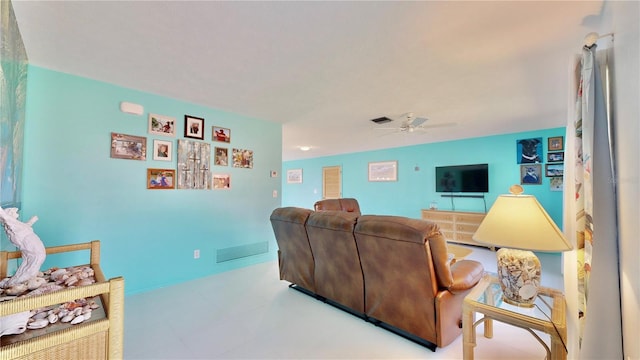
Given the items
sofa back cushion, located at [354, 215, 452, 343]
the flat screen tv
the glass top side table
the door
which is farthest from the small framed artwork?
the door

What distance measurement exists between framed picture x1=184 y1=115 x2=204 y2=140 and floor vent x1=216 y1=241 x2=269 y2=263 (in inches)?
60.8

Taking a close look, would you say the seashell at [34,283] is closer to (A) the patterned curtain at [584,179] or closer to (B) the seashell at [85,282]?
(B) the seashell at [85,282]

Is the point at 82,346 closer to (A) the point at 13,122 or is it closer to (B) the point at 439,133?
(A) the point at 13,122

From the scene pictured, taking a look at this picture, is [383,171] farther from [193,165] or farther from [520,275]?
[520,275]

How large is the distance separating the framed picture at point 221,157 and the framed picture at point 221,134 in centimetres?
14

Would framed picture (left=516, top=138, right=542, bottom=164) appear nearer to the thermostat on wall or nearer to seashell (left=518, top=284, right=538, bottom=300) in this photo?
seashell (left=518, top=284, right=538, bottom=300)

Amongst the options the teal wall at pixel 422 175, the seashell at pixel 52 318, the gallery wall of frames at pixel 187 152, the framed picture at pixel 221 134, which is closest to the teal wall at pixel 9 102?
the gallery wall of frames at pixel 187 152

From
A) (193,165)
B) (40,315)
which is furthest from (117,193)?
(40,315)

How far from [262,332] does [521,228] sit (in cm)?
194

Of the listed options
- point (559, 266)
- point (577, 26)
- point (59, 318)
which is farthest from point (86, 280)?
point (559, 266)

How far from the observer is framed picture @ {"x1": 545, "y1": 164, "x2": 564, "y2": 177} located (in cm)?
460

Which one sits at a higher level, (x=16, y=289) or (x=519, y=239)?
(x=519, y=239)

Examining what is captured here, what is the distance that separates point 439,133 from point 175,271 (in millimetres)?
4870

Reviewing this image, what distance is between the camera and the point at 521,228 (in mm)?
1402
